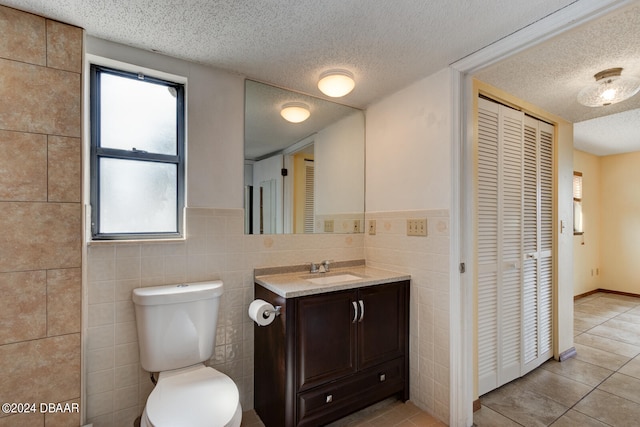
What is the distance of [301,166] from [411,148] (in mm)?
850

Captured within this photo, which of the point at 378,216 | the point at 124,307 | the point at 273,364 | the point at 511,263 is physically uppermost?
the point at 378,216

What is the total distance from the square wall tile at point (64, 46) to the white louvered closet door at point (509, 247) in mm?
2456

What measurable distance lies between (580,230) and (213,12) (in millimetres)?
5805

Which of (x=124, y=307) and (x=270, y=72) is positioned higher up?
(x=270, y=72)

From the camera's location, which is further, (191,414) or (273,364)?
(273,364)

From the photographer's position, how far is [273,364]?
5.68 feet

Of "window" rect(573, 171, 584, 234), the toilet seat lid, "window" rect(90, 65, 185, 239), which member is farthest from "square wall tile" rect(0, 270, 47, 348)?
"window" rect(573, 171, 584, 234)

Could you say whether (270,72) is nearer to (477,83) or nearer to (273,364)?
(477,83)

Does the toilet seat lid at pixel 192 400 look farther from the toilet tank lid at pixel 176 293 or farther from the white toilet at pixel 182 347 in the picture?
the toilet tank lid at pixel 176 293

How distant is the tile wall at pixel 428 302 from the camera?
72.5 inches

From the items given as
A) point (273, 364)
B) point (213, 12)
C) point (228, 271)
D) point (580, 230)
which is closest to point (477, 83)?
point (213, 12)

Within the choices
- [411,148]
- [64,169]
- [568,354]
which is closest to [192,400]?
[64,169]

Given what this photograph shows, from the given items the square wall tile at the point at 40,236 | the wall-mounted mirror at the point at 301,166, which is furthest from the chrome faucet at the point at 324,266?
the square wall tile at the point at 40,236

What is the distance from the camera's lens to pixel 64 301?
4.78ft
